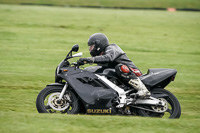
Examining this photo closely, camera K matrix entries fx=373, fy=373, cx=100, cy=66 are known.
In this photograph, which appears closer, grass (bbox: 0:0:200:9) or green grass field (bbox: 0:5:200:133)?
green grass field (bbox: 0:5:200:133)

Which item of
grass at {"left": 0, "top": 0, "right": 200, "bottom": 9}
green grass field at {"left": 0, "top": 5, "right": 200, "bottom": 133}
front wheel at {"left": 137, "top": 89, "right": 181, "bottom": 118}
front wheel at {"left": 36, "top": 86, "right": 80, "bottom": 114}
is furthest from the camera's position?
grass at {"left": 0, "top": 0, "right": 200, "bottom": 9}

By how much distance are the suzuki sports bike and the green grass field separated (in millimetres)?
365

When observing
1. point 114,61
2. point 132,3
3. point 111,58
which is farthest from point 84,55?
point 132,3

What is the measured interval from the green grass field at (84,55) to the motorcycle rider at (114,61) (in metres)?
0.72

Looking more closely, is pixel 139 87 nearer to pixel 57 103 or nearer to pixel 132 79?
pixel 132 79

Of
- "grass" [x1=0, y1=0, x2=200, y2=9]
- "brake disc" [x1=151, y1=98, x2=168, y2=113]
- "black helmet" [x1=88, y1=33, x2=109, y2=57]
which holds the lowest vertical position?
"brake disc" [x1=151, y1=98, x2=168, y2=113]

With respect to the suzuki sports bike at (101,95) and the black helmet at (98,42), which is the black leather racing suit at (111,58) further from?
the suzuki sports bike at (101,95)

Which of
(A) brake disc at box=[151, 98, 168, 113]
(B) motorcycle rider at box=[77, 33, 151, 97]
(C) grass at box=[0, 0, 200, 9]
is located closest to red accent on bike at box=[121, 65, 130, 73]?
(B) motorcycle rider at box=[77, 33, 151, 97]

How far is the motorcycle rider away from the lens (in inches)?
282

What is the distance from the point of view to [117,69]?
23.4ft

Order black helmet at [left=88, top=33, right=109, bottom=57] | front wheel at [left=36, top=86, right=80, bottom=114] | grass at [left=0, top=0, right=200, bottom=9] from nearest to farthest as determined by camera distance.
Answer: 1. front wheel at [left=36, top=86, right=80, bottom=114]
2. black helmet at [left=88, top=33, right=109, bottom=57]
3. grass at [left=0, top=0, right=200, bottom=9]

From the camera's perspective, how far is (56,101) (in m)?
7.07

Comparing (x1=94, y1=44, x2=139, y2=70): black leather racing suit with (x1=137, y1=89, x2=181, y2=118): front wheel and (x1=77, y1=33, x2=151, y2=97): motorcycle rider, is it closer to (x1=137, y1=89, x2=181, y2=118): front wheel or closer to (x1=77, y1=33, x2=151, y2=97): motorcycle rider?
(x1=77, y1=33, x2=151, y2=97): motorcycle rider

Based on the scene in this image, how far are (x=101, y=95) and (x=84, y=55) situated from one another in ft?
34.9
